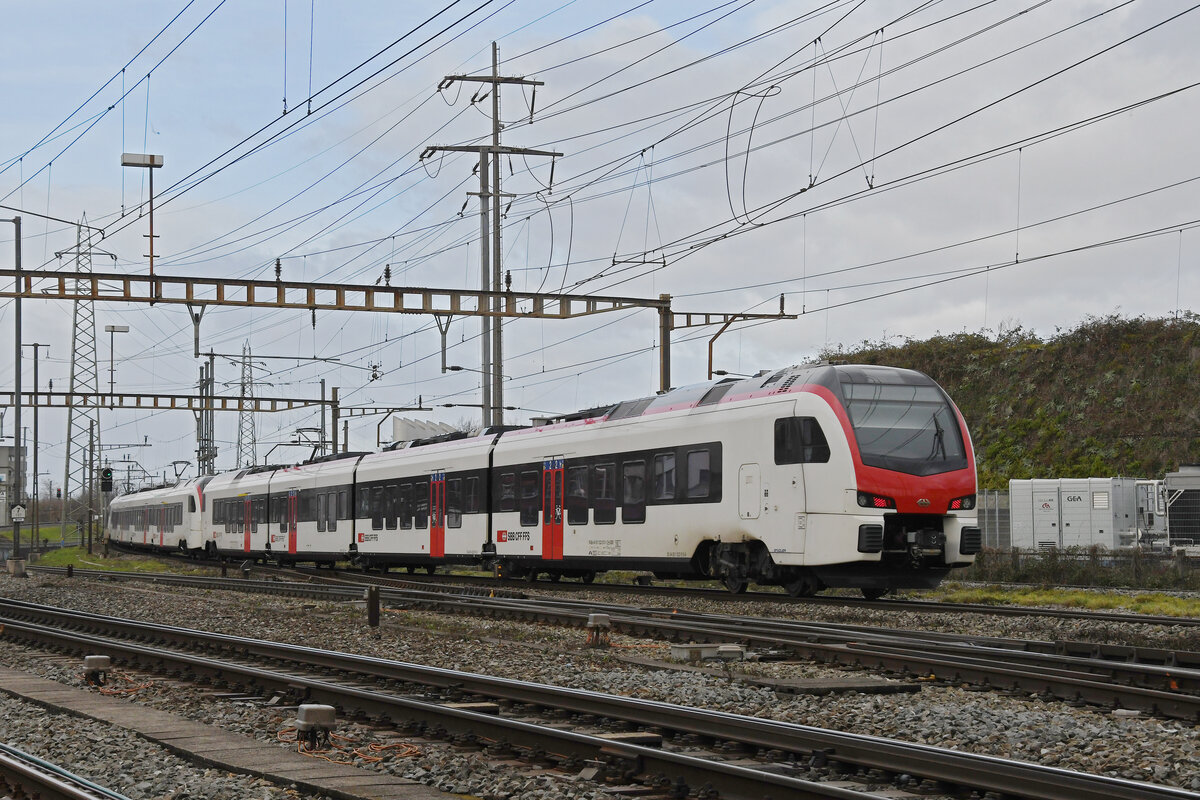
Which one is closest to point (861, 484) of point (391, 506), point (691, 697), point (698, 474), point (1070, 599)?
point (698, 474)

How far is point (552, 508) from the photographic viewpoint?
25328 millimetres

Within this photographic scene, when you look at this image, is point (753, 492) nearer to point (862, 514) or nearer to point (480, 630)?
point (862, 514)

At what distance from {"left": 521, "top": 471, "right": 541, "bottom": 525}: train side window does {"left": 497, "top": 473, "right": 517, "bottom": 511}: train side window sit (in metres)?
0.36

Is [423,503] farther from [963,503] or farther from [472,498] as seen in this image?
[963,503]

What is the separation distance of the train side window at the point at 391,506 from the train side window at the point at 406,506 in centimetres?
32

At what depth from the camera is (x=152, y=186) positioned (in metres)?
28.0

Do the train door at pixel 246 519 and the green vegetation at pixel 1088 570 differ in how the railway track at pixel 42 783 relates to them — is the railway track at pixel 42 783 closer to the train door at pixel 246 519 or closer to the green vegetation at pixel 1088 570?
the green vegetation at pixel 1088 570

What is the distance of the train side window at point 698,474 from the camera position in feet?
68.7

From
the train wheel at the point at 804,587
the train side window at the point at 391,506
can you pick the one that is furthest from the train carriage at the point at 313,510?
the train wheel at the point at 804,587

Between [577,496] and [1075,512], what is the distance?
60.3 ft

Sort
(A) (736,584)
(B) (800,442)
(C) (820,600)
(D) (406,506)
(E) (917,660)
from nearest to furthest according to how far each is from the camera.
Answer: (E) (917,660)
(B) (800,442)
(C) (820,600)
(A) (736,584)
(D) (406,506)

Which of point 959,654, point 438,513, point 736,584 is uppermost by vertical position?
point 438,513

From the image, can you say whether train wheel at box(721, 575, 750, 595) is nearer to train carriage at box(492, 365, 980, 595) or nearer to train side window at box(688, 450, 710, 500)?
train carriage at box(492, 365, 980, 595)

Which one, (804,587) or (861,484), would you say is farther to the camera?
(804,587)
